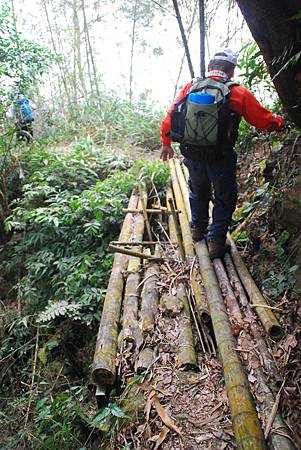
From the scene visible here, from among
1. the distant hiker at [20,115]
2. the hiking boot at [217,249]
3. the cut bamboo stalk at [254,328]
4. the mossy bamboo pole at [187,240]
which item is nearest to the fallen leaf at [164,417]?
the cut bamboo stalk at [254,328]

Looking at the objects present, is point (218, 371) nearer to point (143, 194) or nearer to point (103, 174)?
point (143, 194)

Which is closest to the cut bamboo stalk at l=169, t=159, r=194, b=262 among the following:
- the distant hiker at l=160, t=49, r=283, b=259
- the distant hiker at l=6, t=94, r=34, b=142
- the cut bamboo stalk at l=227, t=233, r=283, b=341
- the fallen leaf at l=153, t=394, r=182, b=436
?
the distant hiker at l=160, t=49, r=283, b=259

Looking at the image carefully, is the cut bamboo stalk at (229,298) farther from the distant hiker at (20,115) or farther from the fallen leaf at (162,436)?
the distant hiker at (20,115)

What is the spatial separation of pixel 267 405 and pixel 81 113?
32.7ft

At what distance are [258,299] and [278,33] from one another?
1.86 m

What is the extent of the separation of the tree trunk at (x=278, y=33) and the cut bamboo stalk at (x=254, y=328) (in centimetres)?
146

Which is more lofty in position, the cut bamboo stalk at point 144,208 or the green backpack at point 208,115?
the green backpack at point 208,115

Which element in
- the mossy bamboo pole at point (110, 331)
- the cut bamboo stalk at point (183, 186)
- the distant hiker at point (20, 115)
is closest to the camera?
the mossy bamboo pole at point (110, 331)

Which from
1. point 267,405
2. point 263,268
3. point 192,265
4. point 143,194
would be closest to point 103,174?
point 143,194

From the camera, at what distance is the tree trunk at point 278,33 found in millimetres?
2473

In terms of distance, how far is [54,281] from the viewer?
486cm

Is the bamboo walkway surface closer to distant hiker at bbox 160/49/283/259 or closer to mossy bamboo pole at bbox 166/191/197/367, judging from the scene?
mossy bamboo pole at bbox 166/191/197/367

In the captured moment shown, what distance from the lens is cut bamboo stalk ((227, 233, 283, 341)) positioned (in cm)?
250

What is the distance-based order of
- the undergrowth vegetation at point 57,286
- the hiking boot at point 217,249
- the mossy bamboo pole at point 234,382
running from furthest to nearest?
the hiking boot at point 217,249
the undergrowth vegetation at point 57,286
the mossy bamboo pole at point 234,382
